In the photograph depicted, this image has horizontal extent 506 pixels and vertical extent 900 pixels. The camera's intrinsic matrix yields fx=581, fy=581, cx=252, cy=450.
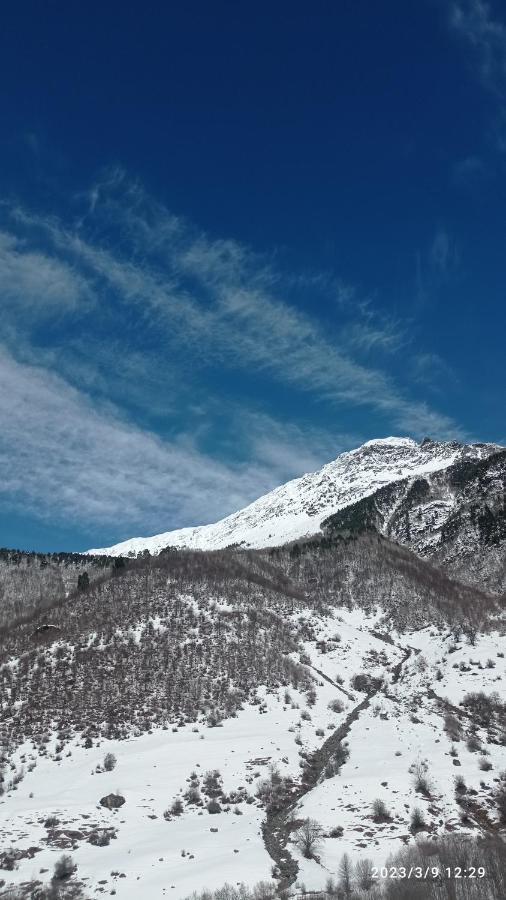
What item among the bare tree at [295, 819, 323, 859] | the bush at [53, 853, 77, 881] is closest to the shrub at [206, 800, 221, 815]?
the bare tree at [295, 819, 323, 859]

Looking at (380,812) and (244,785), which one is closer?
(380,812)

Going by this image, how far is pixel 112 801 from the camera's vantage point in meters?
26.1

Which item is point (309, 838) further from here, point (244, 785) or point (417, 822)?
point (244, 785)

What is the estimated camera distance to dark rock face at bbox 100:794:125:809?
25.9 m

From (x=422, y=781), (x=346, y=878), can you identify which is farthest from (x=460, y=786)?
(x=346, y=878)

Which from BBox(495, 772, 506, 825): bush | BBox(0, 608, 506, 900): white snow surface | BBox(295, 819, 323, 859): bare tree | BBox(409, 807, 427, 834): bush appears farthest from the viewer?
BBox(495, 772, 506, 825): bush

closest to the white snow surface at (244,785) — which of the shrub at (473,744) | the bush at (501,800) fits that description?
the shrub at (473,744)

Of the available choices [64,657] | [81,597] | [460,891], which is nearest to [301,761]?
[460,891]

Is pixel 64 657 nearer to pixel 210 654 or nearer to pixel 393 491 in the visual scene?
pixel 210 654

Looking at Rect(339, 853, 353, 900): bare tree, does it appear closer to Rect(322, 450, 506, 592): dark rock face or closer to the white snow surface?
the white snow surface

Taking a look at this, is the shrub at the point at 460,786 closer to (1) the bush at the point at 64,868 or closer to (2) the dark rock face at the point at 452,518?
(1) the bush at the point at 64,868

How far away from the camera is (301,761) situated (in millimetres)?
32406

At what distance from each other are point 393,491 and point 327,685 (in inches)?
5782

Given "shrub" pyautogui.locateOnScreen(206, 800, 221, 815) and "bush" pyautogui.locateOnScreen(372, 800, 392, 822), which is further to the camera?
"shrub" pyautogui.locateOnScreen(206, 800, 221, 815)
